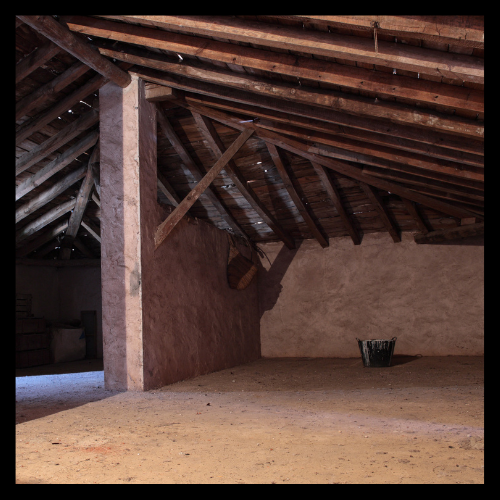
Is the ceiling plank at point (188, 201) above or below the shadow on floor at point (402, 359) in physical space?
above

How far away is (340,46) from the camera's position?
3254mm

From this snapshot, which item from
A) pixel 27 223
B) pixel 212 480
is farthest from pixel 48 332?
pixel 212 480

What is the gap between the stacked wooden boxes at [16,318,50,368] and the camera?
875 centimetres

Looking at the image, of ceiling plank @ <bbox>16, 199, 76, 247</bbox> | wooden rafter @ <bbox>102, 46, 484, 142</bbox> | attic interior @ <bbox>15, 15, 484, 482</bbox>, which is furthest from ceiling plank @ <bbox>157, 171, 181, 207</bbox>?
ceiling plank @ <bbox>16, 199, 76, 247</bbox>

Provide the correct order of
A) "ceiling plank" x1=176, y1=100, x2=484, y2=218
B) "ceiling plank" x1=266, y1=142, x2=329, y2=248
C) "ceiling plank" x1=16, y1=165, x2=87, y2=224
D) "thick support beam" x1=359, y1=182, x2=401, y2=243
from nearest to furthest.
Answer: "ceiling plank" x1=176, y1=100, x2=484, y2=218
"ceiling plank" x1=266, y1=142, x2=329, y2=248
"thick support beam" x1=359, y1=182, x2=401, y2=243
"ceiling plank" x1=16, y1=165, x2=87, y2=224

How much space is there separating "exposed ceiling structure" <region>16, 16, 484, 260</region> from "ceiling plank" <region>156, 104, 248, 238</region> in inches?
1.1

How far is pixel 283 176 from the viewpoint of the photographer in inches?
268

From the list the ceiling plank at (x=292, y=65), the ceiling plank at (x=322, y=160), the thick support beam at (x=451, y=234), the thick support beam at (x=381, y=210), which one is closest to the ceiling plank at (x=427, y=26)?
the ceiling plank at (x=292, y=65)

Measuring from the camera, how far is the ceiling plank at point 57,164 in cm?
676

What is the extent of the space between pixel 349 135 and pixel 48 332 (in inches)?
289

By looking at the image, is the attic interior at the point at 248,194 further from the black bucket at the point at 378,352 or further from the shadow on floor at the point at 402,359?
the black bucket at the point at 378,352

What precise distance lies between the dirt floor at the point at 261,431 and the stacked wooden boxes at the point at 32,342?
11.6 feet

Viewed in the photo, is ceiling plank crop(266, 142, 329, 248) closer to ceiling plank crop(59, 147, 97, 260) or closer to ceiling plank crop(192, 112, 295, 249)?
ceiling plank crop(192, 112, 295, 249)

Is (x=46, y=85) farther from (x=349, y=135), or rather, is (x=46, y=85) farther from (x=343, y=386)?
(x=343, y=386)
